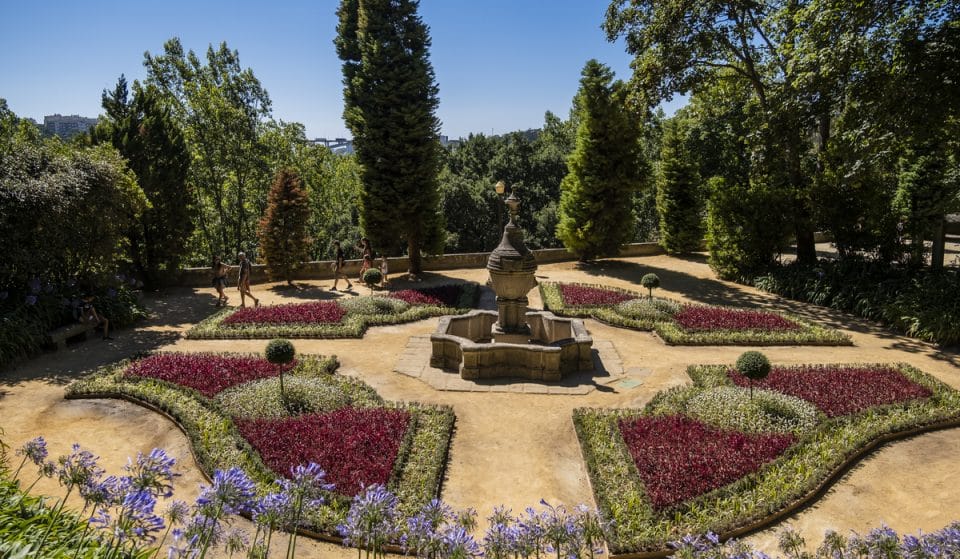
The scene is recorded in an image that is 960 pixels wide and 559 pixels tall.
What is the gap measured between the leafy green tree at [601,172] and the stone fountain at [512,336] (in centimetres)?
1229

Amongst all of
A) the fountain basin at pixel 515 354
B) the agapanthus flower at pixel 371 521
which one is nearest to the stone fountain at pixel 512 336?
the fountain basin at pixel 515 354

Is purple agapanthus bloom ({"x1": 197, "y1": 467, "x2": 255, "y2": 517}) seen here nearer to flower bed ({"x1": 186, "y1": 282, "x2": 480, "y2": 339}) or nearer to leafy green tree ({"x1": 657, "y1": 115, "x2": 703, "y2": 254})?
flower bed ({"x1": 186, "y1": 282, "x2": 480, "y2": 339})

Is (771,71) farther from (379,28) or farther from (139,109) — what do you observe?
(139,109)

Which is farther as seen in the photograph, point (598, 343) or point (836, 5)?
point (836, 5)

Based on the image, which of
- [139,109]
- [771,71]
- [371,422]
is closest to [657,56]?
[771,71]

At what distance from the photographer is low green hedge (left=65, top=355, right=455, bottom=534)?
22.0ft

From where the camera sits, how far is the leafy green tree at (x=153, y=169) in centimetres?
1819

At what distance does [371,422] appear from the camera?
27.4 ft

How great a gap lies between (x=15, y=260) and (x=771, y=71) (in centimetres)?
2380

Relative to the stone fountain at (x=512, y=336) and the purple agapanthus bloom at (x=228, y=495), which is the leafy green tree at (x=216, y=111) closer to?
the stone fountain at (x=512, y=336)

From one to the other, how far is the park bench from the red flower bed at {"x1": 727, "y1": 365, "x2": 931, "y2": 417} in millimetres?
15153

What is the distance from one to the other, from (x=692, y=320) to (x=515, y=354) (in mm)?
6252

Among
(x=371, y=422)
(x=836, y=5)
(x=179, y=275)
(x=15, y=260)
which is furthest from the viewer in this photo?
(x=179, y=275)

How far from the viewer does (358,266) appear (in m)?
22.7
